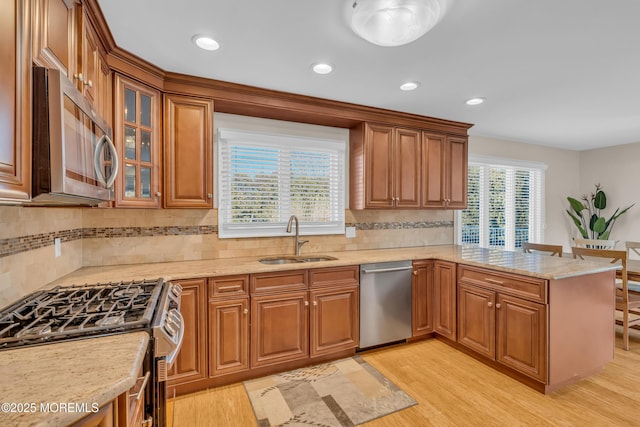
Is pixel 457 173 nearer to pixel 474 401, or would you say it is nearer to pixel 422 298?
pixel 422 298

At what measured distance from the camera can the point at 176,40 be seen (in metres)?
1.90

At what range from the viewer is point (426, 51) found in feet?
6.63

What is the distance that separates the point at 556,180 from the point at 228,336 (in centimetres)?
561

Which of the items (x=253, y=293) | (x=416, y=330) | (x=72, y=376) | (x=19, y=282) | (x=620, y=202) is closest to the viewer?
(x=72, y=376)

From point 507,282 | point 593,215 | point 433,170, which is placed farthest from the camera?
point 593,215

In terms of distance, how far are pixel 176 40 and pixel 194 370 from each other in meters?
2.25

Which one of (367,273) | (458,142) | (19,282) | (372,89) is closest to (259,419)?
(367,273)

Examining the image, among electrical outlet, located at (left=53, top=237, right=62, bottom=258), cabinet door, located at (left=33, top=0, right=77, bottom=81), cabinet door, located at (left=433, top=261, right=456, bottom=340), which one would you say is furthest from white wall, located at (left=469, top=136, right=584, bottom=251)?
electrical outlet, located at (left=53, top=237, right=62, bottom=258)

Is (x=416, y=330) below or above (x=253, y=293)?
below

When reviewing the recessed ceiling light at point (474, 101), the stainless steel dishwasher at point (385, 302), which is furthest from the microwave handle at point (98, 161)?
the recessed ceiling light at point (474, 101)

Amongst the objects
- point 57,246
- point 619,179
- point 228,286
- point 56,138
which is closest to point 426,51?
point 56,138

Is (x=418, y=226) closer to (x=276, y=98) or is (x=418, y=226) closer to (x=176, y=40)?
(x=276, y=98)

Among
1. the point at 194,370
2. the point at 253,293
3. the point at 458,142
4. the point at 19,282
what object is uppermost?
the point at 458,142

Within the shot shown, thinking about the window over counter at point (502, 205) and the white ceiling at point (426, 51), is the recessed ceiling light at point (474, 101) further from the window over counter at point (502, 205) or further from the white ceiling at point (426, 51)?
the window over counter at point (502, 205)
